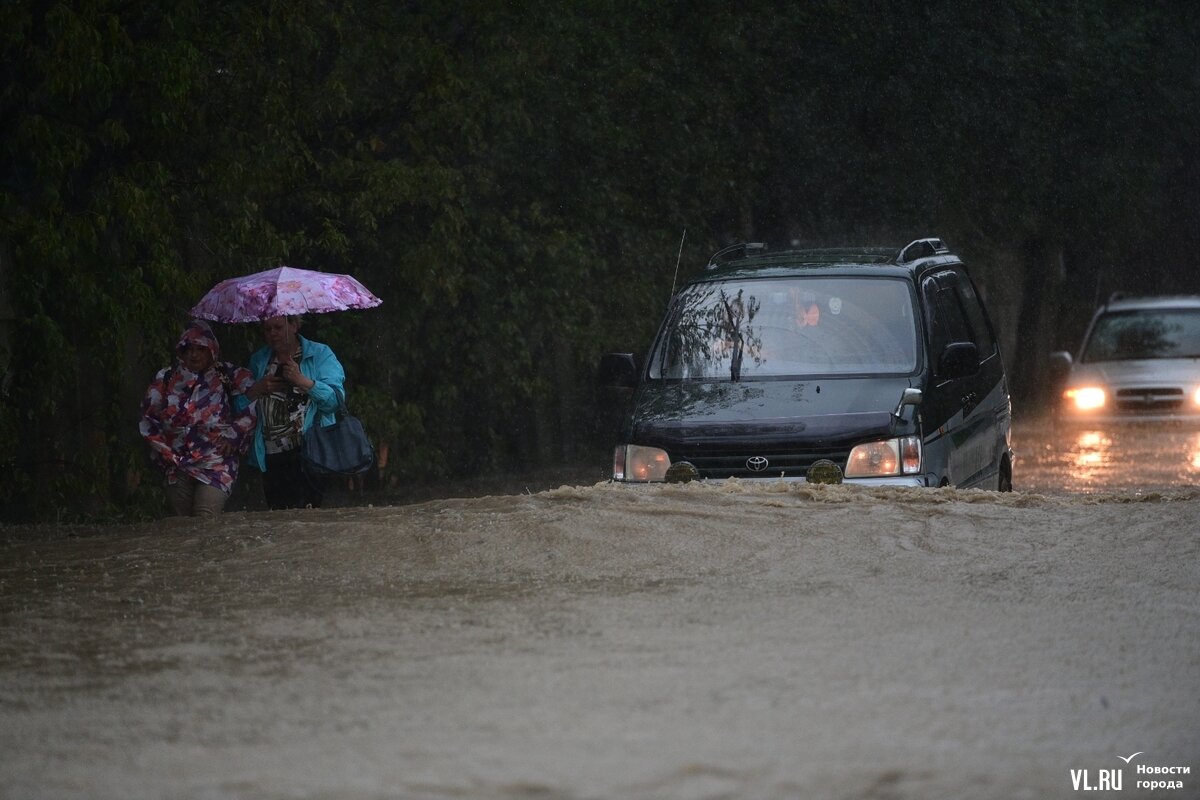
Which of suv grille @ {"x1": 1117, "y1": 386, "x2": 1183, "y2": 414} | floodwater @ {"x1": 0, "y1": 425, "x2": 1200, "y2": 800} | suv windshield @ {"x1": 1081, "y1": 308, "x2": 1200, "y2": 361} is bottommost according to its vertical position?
floodwater @ {"x1": 0, "y1": 425, "x2": 1200, "y2": 800}

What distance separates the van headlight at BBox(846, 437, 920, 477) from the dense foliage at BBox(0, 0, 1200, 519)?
16.7ft

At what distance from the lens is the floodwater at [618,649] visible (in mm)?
4715

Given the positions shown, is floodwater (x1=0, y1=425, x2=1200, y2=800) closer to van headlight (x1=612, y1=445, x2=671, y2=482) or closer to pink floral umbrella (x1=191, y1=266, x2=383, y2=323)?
van headlight (x1=612, y1=445, x2=671, y2=482)

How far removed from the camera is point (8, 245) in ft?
36.7

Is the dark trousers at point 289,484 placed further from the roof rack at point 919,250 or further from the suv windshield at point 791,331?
the roof rack at point 919,250

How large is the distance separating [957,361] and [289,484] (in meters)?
3.60

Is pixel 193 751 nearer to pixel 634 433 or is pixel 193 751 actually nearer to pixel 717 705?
pixel 717 705

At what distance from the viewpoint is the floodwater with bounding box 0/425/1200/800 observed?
4715mm

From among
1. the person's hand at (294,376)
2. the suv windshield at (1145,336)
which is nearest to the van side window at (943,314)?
the person's hand at (294,376)

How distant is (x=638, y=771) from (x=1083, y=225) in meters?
20.8

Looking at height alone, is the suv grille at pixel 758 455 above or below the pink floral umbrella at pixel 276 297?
below

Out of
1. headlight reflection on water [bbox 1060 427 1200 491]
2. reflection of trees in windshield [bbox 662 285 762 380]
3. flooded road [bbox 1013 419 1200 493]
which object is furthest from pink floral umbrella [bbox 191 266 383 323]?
headlight reflection on water [bbox 1060 427 1200 491]

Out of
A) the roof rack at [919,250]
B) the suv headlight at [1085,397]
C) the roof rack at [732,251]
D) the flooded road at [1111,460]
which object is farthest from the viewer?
the suv headlight at [1085,397]

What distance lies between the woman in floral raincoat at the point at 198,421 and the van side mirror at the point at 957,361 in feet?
11.9
